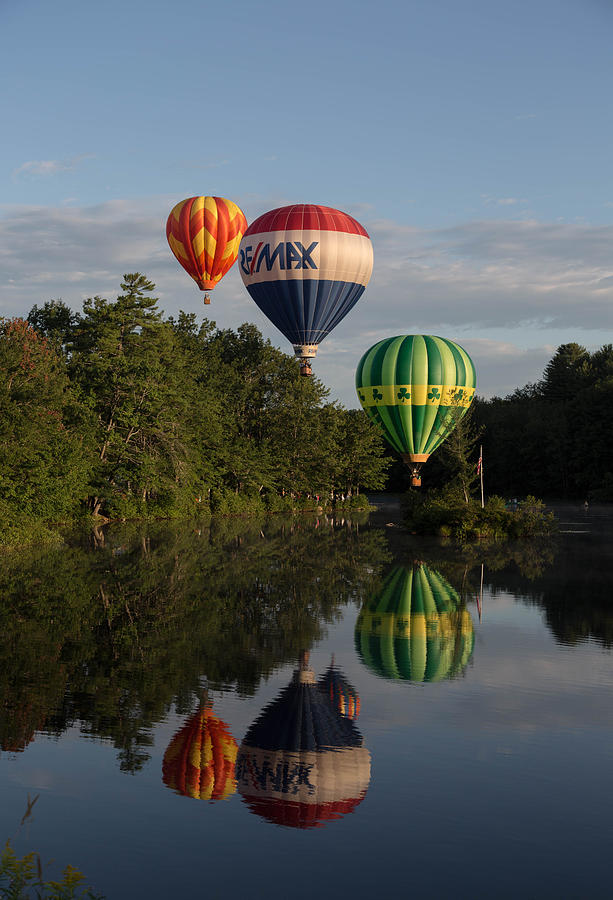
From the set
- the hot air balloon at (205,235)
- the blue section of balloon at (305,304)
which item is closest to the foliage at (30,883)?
the blue section of balloon at (305,304)

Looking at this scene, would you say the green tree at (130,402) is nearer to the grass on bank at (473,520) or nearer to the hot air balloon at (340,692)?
the grass on bank at (473,520)

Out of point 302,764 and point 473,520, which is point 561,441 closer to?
point 473,520

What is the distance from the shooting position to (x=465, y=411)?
47062 millimetres

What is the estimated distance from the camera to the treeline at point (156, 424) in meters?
35.0

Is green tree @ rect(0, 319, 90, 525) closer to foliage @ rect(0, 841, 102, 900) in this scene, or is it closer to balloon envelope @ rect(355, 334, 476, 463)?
foliage @ rect(0, 841, 102, 900)

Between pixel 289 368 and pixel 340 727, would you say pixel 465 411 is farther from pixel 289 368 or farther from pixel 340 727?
pixel 340 727

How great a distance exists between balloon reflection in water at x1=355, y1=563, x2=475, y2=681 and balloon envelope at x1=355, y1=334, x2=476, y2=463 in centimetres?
3949

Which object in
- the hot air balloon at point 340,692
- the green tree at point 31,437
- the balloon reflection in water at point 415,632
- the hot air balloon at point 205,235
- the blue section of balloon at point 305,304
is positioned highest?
the hot air balloon at point 205,235

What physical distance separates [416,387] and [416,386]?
9cm

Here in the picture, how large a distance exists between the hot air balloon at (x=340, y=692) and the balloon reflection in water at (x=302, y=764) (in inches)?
6.5

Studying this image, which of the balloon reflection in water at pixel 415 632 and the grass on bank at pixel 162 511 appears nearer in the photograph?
the balloon reflection in water at pixel 415 632

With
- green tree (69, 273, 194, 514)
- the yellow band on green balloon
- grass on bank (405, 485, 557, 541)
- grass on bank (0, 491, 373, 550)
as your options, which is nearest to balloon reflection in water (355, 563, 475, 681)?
grass on bank (0, 491, 373, 550)

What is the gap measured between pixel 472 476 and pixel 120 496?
17.0 m

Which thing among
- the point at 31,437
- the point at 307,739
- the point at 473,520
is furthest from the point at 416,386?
the point at 307,739
